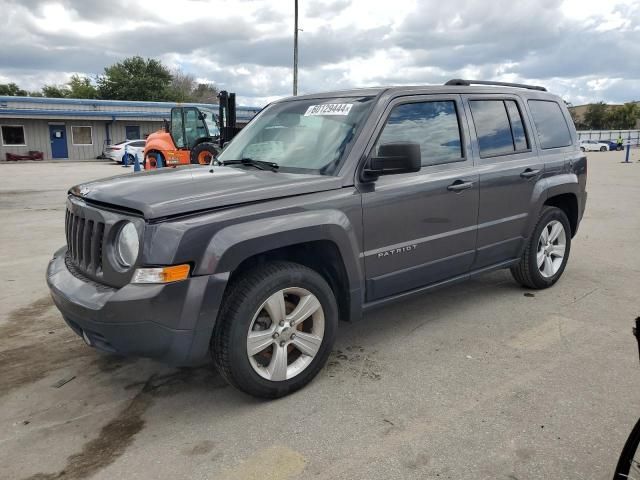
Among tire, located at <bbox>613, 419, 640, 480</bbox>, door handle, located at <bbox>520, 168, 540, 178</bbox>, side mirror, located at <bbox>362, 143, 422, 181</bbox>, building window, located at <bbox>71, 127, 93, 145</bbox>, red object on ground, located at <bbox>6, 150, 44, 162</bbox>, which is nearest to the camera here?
tire, located at <bbox>613, 419, 640, 480</bbox>

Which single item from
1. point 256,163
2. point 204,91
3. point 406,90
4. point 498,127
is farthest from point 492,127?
point 204,91

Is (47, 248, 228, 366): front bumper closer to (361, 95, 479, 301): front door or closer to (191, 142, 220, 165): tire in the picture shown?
(361, 95, 479, 301): front door

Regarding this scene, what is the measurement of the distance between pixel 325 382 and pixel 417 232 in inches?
48.9

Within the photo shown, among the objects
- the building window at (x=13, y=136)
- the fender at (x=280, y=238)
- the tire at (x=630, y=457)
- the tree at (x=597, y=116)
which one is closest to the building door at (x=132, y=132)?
the building window at (x=13, y=136)

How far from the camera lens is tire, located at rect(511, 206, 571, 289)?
194 inches

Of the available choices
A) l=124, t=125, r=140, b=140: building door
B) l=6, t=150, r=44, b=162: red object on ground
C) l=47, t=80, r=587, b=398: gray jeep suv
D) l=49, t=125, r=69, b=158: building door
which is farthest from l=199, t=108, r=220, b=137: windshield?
l=124, t=125, r=140, b=140: building door

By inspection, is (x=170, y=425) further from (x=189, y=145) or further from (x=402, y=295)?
(x=189, y=145)

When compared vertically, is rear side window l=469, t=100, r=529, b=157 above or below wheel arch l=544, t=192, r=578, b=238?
above

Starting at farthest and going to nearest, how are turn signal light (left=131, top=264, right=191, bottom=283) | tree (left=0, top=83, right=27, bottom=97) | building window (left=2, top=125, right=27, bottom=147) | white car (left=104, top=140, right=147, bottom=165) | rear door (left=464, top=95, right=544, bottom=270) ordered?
tree (left=0, top=83, right=27, bottom=97), building window (left=2, top=125, right=27, bottom=147), white car (left=104, top=140, right=147, bottom=165), rear door (left=464, top=95, right=544, bottom=270), turn signal light (left=131, top=264, right=191, bottom=283)

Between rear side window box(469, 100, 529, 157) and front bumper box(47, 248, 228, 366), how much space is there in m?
2.62

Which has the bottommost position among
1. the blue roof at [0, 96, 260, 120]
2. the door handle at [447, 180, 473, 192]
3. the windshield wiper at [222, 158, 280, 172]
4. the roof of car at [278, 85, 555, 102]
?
the door handle at [447, 180, 473, 192]

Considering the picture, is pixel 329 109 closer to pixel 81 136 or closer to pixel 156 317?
pixel 156 317

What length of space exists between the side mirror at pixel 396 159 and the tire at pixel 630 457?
1.89 m

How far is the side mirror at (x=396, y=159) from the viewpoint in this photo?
3.27 m
